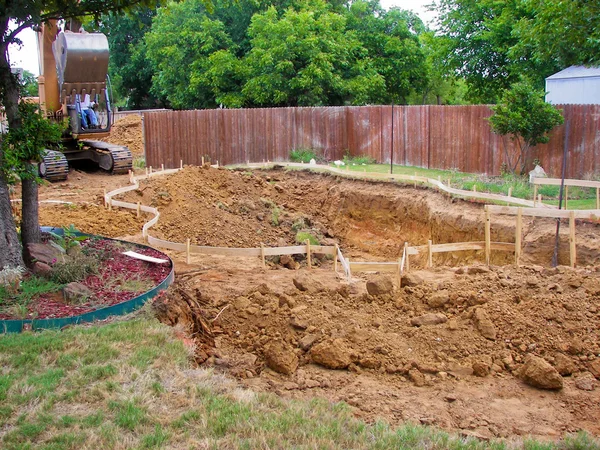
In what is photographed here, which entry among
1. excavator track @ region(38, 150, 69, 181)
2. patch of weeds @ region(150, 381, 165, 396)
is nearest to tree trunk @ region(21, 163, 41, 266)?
patch of weeds @ region(150, 381, 165, 396)

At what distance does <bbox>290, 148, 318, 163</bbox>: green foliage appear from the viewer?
26312 mm

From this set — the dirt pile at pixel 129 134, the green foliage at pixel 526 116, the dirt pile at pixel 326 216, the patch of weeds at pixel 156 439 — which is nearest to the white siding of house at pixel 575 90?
the green foliage at pixel 526 116

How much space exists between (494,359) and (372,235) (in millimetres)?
12183

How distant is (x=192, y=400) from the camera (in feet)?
19.5

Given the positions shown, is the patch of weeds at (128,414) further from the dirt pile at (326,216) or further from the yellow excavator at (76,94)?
the yellow excavator at (76,94)

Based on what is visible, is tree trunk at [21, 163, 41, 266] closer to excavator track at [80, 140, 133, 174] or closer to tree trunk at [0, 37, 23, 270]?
tree trunk at [0, 37, 23, 270]

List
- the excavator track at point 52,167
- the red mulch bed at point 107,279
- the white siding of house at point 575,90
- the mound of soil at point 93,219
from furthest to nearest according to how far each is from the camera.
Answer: the white siding of house at point 575,90 → the excavator track at point 52,167 → the mound of soil at point 93,219 → the red mulch bed at point 107,279

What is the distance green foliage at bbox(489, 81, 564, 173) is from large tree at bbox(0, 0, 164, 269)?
11943 mm

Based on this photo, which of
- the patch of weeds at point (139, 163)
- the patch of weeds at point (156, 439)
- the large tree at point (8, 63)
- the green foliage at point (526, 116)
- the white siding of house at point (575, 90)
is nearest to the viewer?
the patch of weeds at point (156, 439)

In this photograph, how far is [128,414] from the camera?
562 centimetres

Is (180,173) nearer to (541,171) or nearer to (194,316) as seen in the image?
(541,171)

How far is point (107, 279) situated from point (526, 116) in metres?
13.2

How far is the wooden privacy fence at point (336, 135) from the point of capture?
21.8 metres

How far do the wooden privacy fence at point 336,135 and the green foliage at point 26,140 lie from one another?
14.5m
